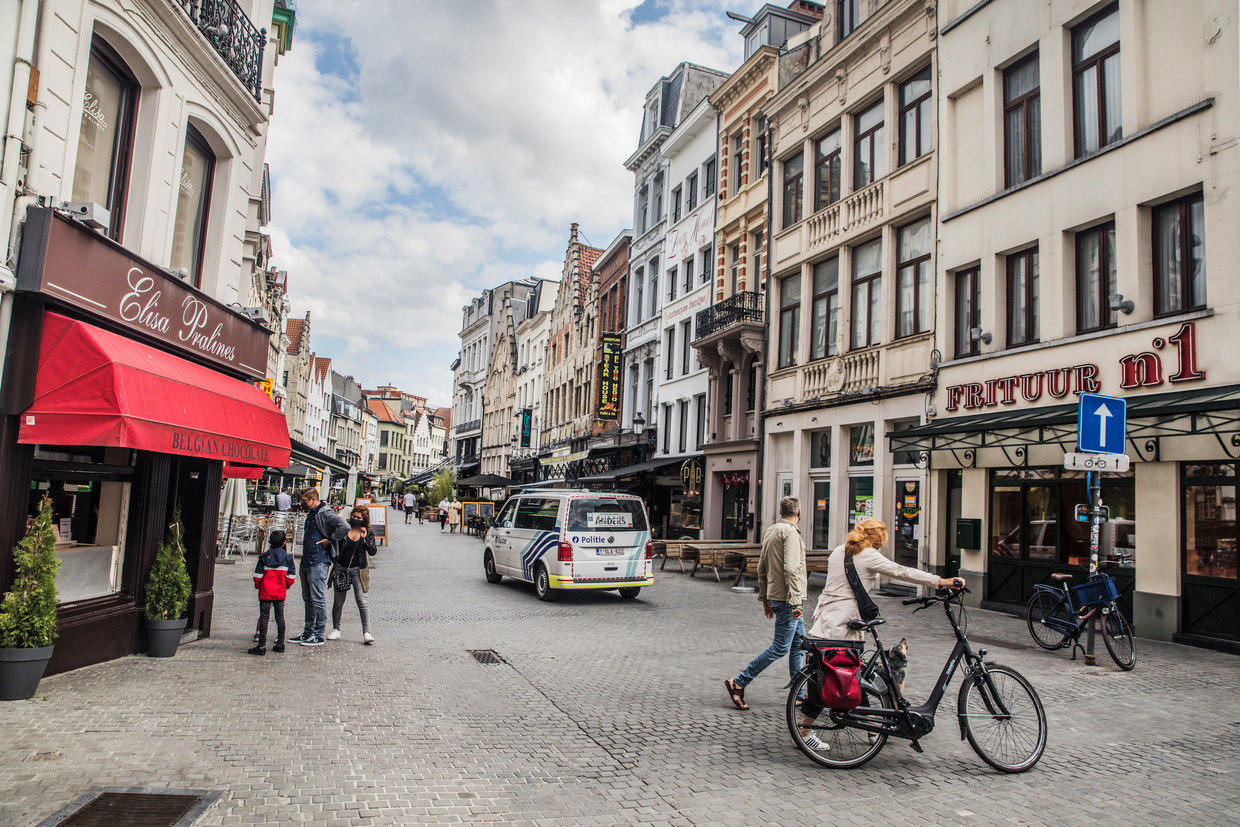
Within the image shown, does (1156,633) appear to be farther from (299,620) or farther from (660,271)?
(660,271)

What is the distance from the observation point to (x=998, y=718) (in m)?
5.74

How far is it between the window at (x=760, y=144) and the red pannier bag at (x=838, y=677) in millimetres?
22798

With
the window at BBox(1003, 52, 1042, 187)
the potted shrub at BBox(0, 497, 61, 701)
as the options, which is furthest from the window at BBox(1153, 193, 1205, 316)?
the potted shrub at BBox(0, 497, 61, 701)

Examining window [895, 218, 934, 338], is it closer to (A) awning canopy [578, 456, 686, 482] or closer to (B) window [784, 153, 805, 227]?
(B) window [784, 153, 805, 227]

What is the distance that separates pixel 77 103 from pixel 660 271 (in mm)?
28490

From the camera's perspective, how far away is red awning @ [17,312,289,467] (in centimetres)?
665

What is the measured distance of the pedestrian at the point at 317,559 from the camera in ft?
32.0

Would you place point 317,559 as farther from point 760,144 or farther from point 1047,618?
point 760,144

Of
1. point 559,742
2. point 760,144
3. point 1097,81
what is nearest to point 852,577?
point 559,742

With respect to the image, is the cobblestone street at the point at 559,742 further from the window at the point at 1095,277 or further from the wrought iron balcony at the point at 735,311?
the wrought iron balcony at the point at 735,311

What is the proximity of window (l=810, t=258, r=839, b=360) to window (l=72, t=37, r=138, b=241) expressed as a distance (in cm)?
1643

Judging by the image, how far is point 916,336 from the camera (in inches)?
707

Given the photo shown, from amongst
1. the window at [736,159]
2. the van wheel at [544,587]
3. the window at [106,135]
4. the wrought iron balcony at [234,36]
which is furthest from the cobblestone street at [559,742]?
the window at [736,159]

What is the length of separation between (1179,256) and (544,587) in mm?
11323
